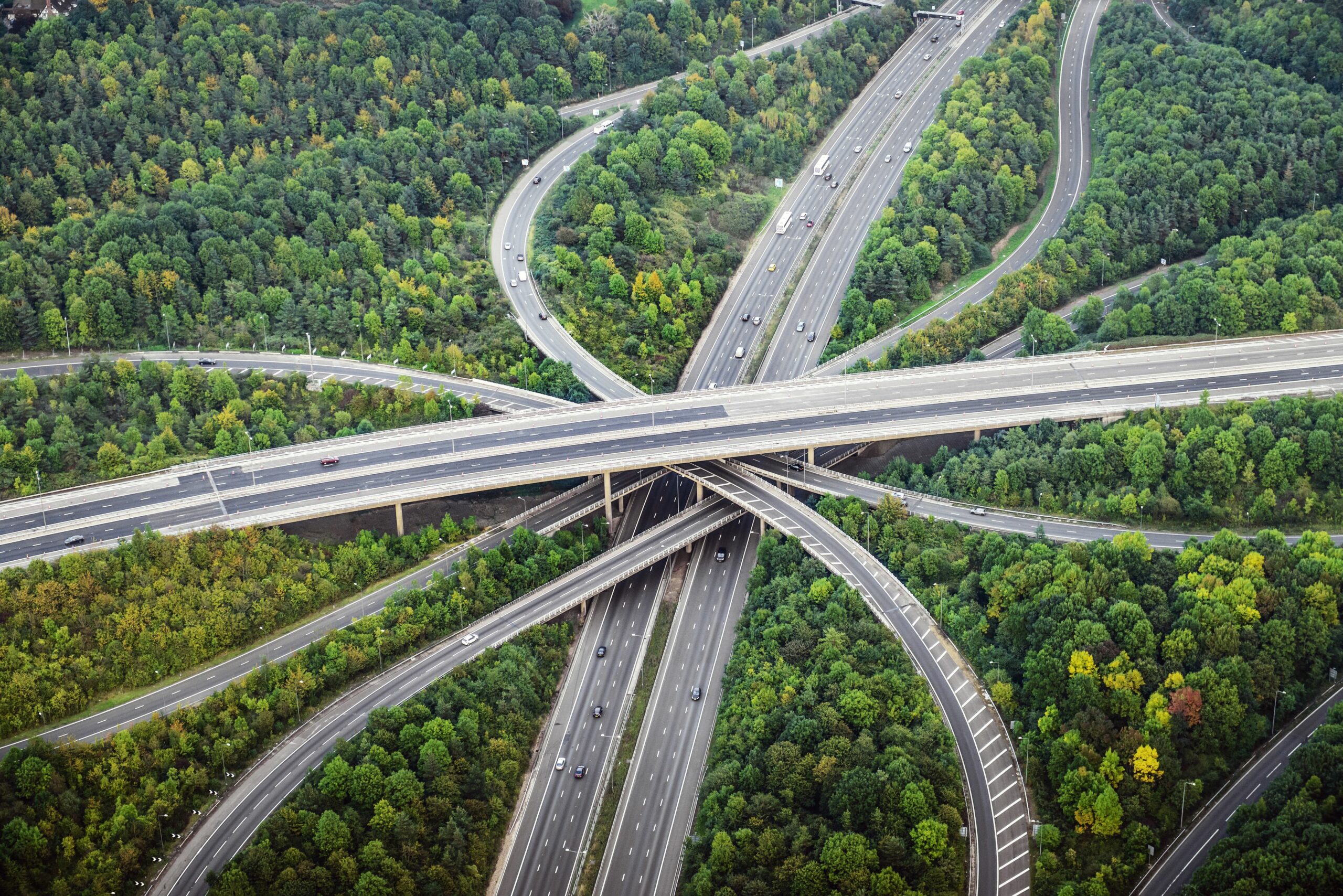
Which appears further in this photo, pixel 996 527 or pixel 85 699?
pixel 996 527

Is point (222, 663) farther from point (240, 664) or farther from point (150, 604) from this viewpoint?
point (150, 604)

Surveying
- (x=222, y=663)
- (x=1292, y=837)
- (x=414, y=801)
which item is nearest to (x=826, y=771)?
(x=414, y=801)

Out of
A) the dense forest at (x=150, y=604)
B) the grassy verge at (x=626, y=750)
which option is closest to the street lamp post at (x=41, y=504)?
the dense forest at (x=150, y=604)

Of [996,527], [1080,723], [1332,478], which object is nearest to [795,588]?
[996,527]

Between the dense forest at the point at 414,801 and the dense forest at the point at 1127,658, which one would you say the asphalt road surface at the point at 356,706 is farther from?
the dense forest at the point at 1127,658

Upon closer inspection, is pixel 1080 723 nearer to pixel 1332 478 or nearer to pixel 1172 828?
pixel 1172 828
